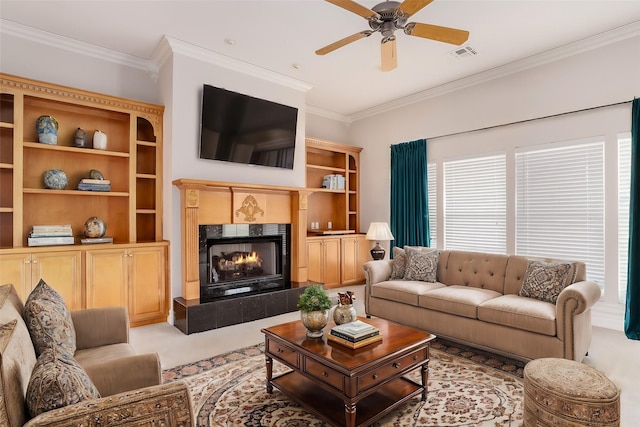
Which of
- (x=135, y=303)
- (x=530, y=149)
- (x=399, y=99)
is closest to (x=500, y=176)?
(x=530, y=149)

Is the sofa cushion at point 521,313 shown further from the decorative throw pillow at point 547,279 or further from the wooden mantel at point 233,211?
the wooden mantel at point 233,211

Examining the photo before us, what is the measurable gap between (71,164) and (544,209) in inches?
225

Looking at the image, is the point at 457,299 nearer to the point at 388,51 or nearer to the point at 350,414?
the point at 350,414

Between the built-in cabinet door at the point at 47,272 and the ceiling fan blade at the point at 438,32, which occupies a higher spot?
the ceiling fan blade at the point at 438,32

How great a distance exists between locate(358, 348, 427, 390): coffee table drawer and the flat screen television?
3263 mm

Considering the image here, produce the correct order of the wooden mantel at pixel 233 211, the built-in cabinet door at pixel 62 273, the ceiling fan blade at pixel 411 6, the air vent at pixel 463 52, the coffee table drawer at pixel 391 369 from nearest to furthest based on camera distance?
1. the coffee table drawer at pixel 391 369
2. the ceiling fan blade at pixel 411 6
3. the built-in cabinet door at pixel 62 273
4. the wooden mantel at pixel 233 211
5. the air vent at pixel 463 52

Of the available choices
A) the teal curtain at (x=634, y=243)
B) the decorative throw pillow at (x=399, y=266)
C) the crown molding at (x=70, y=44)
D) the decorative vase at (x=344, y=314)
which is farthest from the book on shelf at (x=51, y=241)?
the teal curtain at (x=634, y=243)

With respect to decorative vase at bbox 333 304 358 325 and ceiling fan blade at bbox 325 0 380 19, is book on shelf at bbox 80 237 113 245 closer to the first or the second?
decorative vase at bbox 333 304 358 325

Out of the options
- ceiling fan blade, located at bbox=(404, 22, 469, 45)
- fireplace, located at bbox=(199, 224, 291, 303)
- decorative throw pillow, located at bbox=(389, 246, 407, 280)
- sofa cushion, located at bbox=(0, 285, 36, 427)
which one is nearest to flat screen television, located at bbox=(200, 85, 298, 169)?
fireplace, located at bbox=(199, 224, 291, 303)

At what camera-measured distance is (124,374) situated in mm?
1741

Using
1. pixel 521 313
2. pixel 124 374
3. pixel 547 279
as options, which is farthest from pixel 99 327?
pixel 547 279

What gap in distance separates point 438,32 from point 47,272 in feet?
13.8

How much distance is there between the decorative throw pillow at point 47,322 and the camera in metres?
1.69

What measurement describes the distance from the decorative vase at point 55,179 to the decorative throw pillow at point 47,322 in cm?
218
